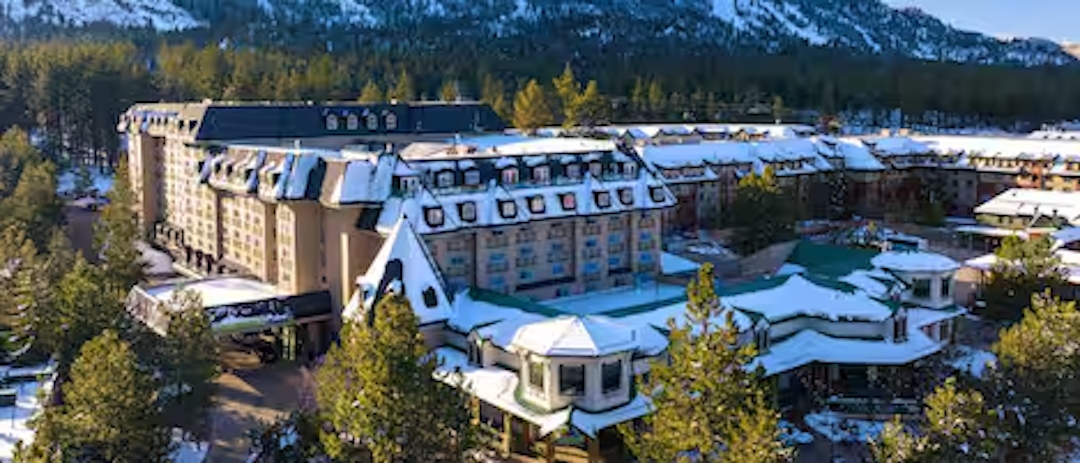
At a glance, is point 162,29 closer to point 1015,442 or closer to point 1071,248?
point 1071,248

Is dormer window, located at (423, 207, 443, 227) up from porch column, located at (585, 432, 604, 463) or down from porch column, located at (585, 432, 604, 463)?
up

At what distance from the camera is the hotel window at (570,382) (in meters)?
26.5

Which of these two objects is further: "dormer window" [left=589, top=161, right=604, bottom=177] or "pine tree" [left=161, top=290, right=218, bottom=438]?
"dormer window" [left=589, top=161, right=604, bottom=177]

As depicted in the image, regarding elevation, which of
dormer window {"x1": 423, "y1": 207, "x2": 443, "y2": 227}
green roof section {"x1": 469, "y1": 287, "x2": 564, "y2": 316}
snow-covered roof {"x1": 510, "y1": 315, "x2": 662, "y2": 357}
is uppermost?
dormer window {"x1": 423, "y1": 207, "x2": 443, "y2": 227}

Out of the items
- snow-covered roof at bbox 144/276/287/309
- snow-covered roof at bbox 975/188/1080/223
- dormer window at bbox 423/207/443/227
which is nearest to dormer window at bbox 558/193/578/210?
dormer window at bbox 423/207/443/227

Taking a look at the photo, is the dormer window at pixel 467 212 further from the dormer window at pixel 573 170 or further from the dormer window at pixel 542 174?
the dormer window at pixel 573 170

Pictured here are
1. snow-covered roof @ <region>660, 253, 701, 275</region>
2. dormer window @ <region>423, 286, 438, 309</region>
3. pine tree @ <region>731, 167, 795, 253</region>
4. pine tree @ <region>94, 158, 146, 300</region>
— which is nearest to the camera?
dormer window @ <region>423, 286, 438, 309</region>

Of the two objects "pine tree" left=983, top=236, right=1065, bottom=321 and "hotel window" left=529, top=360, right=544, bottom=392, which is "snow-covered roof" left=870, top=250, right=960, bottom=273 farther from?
"hotel window" left=529, top=360, right=544, bottom=392

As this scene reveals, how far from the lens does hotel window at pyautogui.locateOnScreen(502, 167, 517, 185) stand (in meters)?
38.9

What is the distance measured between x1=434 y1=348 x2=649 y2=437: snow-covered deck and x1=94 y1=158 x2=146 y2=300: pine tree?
11.7 m

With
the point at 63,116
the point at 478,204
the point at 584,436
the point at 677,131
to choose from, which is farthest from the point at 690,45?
the point at 584,436

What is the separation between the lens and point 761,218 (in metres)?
51.8

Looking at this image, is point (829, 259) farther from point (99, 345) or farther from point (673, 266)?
point (99, 345)

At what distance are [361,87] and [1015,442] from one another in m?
80.3
